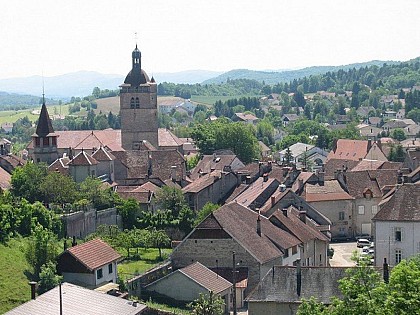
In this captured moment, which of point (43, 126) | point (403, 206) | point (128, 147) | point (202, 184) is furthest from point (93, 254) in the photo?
point (128, 147)

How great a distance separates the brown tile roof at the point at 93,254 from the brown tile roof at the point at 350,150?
6706cm

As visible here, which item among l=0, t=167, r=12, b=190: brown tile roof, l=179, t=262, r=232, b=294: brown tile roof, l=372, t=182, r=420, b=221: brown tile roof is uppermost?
l=372, t=182, r=420, b=221: brown tile roof

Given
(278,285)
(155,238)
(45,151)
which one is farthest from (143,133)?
(278,285)

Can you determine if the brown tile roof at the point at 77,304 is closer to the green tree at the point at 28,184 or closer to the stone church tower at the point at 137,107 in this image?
the green tree at the point at 28,184

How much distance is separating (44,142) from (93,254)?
29141 mm

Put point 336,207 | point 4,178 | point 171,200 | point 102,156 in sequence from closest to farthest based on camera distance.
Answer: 1. point 171,200
2. point 336,207
3. point 102,156
4. point 4,178

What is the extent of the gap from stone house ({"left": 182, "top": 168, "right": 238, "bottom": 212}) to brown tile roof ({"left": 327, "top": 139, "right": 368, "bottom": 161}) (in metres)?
39.9

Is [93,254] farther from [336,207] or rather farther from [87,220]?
[336,207]

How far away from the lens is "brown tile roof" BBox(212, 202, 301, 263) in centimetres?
5066

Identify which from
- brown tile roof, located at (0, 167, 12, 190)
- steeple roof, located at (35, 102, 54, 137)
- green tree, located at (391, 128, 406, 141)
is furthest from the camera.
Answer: green tree, located at (391, 128, 406, 141)

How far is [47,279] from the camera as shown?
44.9 metres

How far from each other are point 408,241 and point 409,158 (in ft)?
111

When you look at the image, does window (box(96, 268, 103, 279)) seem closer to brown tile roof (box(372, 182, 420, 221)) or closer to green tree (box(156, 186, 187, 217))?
brown tile roof (box(372, 182, 420, 221))

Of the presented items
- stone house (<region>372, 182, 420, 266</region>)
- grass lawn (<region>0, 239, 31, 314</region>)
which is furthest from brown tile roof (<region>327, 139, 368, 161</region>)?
grass lawn (<region>0, 239, 31, 314</region>)
